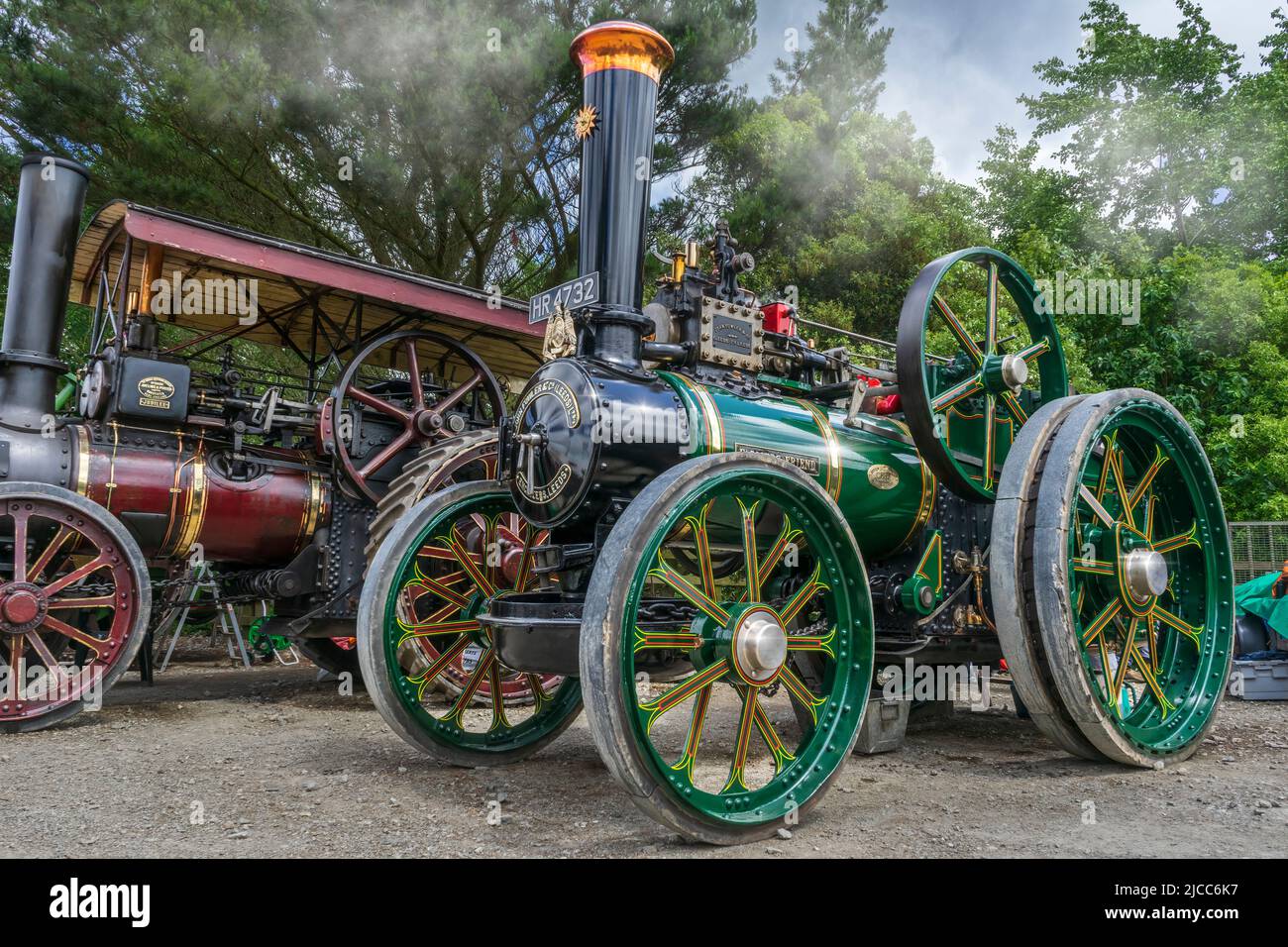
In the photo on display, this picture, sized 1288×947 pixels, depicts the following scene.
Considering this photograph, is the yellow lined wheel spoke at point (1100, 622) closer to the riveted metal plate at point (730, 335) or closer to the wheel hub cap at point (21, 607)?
the riveted metal plate at point (730, 335)

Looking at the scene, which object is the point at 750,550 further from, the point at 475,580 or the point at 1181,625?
the point at 1181,625

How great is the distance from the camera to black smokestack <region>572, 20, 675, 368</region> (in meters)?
3.62

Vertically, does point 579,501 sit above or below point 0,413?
below

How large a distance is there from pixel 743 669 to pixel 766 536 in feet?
3.37

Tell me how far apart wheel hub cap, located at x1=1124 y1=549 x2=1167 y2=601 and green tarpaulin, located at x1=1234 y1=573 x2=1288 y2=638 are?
2565 mm

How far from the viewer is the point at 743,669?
9.61 ft

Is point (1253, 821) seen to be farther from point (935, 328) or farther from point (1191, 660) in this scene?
point (935, 328)

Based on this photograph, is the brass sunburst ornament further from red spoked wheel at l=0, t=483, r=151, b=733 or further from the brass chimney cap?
red spoked wheel at l=0, t=483, r=151, b=733

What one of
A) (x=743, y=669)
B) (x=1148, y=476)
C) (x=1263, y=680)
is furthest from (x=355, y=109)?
(x=1263, y=680)

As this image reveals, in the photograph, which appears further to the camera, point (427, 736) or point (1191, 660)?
point (1191, 660)

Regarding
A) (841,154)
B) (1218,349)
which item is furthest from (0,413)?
(1218,349)

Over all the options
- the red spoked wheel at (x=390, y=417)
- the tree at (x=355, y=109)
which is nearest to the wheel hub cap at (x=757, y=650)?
the red spoked wheel at (x=390, y=417)

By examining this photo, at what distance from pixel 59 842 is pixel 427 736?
4.29 feet

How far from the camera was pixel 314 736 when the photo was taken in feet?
16.1
